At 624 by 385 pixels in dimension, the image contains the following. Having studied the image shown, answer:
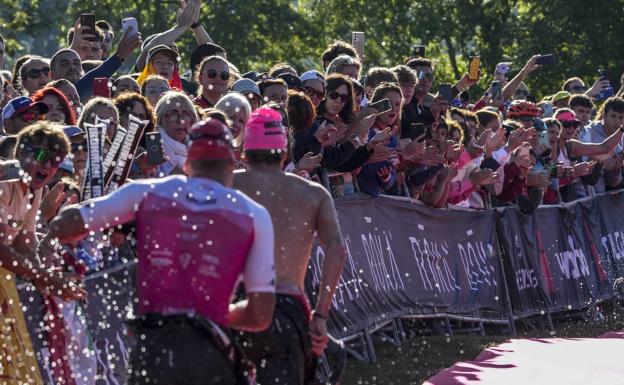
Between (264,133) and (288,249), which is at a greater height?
(264,133)

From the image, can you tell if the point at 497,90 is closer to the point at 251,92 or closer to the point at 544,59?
the point at 544,59

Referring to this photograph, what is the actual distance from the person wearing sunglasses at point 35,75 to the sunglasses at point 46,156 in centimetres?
325

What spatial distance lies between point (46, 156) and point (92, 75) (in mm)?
3810

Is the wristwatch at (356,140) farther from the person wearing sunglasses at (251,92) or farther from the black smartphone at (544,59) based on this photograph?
the black smartphone at (544,59)

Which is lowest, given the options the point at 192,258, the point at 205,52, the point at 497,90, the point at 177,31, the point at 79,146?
the point at 497,90

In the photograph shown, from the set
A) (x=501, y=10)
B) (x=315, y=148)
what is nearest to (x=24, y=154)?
(x=315, y=148)

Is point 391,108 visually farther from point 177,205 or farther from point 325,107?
point 177,205

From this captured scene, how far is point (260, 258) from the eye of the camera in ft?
19.4

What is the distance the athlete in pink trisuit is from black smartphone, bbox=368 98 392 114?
18.2 feet

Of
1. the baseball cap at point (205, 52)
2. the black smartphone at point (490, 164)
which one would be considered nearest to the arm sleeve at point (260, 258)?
the baseball cap at point (205, 52)

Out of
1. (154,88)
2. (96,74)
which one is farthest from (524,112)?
(96,74)

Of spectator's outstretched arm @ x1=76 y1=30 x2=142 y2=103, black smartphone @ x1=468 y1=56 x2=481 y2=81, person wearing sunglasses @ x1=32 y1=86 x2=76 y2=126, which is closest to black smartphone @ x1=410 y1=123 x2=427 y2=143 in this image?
spectator's outstretched arm @ x1=76 y1=30 x2=142 y2=103

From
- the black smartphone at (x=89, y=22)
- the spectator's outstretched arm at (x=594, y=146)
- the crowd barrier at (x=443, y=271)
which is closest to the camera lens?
the crowd barrier at (x=443, y=271)

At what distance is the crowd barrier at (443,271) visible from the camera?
852cm
